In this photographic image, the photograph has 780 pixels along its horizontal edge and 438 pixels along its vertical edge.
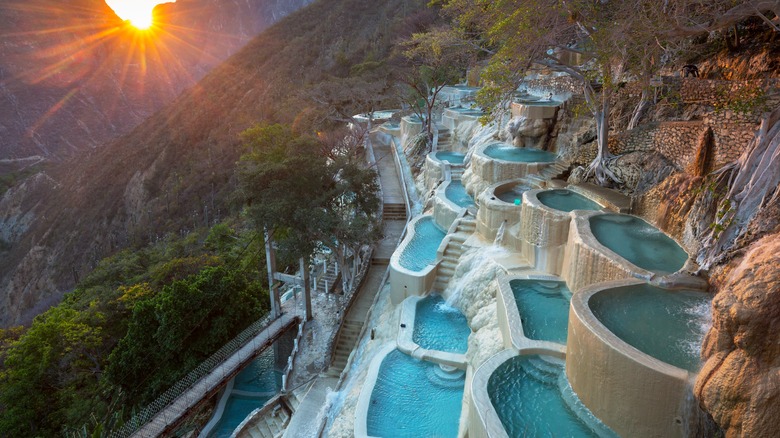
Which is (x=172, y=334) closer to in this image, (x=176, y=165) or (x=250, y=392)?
(x=250, y=392)

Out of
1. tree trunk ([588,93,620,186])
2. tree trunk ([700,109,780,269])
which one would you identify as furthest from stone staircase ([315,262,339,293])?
tree trunk ([700,109,780,269])

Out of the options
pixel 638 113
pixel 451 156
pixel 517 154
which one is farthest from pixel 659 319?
pixel 451 156

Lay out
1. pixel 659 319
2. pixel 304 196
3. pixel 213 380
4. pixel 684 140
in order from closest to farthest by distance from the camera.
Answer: pixel 659 319 → pixel 684 140 → pixel 213 380 → pixel 304 196

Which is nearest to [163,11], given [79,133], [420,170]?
[79,133]

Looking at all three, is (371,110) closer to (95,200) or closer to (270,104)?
(270,104)

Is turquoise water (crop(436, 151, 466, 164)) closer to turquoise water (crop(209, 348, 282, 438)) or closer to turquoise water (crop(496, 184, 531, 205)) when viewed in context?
turquoise water (crop(496, 184, 531, 205))

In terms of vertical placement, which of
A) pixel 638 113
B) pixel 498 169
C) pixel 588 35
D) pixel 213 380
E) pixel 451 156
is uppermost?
pixel 588 35
